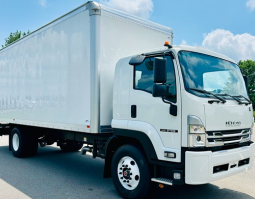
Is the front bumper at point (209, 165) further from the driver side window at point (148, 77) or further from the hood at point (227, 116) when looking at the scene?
the driver side window at point (148, 77)

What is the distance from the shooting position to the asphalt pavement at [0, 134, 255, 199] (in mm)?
5000

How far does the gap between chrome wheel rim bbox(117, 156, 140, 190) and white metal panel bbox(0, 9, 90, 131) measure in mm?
1155

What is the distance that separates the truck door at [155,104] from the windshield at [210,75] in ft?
0.69

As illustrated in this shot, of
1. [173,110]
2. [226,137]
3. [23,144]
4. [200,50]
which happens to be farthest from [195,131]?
[23,144]

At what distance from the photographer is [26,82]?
25.3 feet

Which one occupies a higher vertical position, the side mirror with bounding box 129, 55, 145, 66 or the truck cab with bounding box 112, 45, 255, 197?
the side mirror with bounding box 129, 55, 145, 66

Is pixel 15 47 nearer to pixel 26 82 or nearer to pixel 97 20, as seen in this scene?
pixel 26 82

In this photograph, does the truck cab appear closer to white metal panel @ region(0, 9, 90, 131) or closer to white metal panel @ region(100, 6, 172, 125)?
white metal panel @ region(100, 6, 172, 125)

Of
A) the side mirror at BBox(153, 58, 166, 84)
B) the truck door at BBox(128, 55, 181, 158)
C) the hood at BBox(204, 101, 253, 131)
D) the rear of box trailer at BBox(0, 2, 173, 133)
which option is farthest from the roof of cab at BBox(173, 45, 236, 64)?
the rear of box trailer at BBox(0, 2, 173, 133)

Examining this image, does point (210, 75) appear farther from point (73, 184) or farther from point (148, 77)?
point (73, 184)

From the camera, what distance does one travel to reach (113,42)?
17.9 ft

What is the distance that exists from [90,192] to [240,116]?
3.07 m

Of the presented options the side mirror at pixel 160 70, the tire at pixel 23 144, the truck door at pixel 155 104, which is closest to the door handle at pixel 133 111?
the truck door at pixel 155 104

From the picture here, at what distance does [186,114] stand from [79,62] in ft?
8.88
